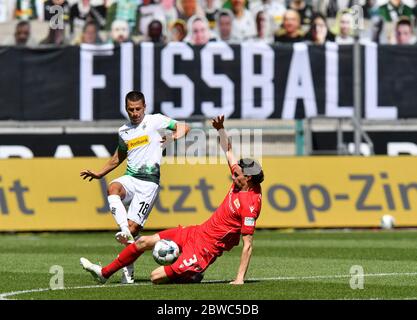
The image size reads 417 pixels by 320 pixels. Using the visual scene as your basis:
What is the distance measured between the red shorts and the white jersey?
1.36 metres

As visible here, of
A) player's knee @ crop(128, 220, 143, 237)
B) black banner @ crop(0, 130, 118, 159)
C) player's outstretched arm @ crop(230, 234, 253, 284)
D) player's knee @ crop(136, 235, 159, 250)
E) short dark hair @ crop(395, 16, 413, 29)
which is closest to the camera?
player's outstretched arm @ crop(230, 234, 253, 284)

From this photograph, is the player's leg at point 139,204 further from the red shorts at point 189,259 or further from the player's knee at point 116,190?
the red shorts at point 189,259

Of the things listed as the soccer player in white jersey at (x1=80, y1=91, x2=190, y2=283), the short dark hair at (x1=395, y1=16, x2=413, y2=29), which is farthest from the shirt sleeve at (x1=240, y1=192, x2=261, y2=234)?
the short dark hair at (x1=395, y1=16, x2=413, y2=29)

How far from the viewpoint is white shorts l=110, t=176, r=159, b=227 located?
1535 cm

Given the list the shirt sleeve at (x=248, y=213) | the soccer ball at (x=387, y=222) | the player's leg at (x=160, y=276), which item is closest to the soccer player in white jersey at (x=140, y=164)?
the player's leg at (x=160, y=276)

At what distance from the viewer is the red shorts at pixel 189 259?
556 inches

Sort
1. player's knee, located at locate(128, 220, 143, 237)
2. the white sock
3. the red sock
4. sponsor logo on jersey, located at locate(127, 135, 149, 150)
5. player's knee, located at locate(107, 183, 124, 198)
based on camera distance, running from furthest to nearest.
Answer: sponsor logo on jersey, located at locate(127, 135, 149, 150)
player's knee, located at locate(128, 220, 143, 237)
player's knee, located at locate(107, 183, 124, 198)
the white sock
the red sock

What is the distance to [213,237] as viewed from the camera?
14.2m

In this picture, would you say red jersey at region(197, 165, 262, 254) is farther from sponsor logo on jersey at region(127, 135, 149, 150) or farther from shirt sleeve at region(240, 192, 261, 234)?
sponsor logo on jersey at region(127, 135, 149, 150)

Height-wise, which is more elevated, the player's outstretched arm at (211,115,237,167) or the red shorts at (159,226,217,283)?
the player's outstretched arm at (211,115,237,167)

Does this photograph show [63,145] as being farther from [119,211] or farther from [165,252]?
[165,252]
